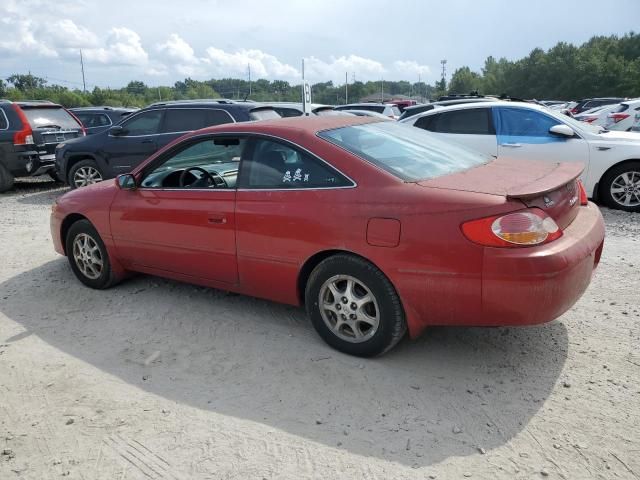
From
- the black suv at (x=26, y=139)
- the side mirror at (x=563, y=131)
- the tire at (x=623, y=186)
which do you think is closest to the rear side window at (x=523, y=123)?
the side mirror at (x=563, y=131)

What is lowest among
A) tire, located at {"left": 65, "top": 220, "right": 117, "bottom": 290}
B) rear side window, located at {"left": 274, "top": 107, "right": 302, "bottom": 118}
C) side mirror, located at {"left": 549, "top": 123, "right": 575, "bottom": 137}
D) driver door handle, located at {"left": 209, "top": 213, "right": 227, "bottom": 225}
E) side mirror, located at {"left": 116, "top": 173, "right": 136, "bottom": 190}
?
tire, located at {"left": 65, "top": 220, "right": 117, "bottom": 290}

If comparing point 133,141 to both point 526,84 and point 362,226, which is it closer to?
point 362,226

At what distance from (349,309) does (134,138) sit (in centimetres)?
771

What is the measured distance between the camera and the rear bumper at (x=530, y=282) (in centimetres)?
292

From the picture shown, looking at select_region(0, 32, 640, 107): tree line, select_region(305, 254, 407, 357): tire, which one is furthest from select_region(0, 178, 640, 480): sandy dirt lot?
select_region(0, 32, 640, 107): tree line

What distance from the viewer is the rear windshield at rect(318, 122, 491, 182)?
11.6ft

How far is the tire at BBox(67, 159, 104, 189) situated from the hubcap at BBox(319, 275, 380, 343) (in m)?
7.99

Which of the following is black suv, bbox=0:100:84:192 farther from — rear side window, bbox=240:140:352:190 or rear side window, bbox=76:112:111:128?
rear side window, bbox=240:140:352:190

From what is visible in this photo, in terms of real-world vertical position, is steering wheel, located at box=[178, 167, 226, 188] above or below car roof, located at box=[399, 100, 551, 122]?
below

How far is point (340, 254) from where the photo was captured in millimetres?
3480

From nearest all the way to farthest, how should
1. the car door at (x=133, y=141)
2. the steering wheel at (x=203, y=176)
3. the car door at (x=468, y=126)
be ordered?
1. the steering wheel at (x=203, y=176)
2. the car door at (x=468, y=126)
3. the car door at (x=133, y=141)

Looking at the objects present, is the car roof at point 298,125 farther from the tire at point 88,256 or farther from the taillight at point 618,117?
the taillight at point 618,117

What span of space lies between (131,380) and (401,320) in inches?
68.6

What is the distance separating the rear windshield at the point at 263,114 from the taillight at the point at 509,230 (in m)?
6.24
